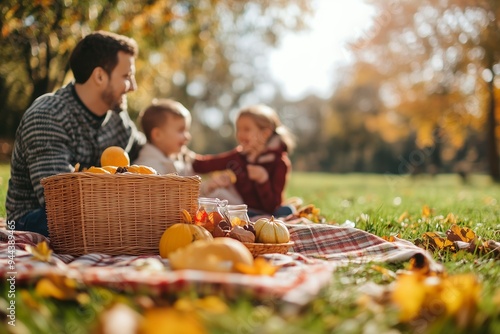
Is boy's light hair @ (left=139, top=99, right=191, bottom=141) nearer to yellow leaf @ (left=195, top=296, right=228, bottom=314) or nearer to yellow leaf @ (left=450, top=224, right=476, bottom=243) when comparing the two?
yellow leaf @ (left=450, top=224, right=476, bottom=243)

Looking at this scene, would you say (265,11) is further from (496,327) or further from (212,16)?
(496,327)

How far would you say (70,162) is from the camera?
146 inches

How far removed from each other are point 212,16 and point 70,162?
6393 mm

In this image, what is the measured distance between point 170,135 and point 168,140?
5 cm

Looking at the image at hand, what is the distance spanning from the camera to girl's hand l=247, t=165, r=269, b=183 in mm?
4801

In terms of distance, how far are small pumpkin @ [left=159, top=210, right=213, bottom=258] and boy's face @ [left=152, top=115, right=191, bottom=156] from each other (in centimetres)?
204

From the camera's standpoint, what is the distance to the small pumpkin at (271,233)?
2838 mm

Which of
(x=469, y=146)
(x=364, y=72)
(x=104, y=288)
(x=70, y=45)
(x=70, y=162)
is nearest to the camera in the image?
(x=104, y=288)

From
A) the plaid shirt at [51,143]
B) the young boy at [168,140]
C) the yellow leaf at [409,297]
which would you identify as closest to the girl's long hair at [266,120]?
the young boy at [168,140]

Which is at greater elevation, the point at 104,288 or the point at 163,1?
the point at 163,1

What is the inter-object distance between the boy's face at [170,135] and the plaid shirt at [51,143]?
521 mm

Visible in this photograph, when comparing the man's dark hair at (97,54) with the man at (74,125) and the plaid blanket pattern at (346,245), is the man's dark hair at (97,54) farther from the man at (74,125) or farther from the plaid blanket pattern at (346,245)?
the plaid blanket pattern at (346,245)

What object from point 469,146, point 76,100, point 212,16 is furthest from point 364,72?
point 469,146

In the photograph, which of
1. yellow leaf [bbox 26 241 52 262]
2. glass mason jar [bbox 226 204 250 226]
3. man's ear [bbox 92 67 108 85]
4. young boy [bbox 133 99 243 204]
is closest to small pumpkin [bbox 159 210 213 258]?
glass mason jar [bbox 226 204 250 226]
